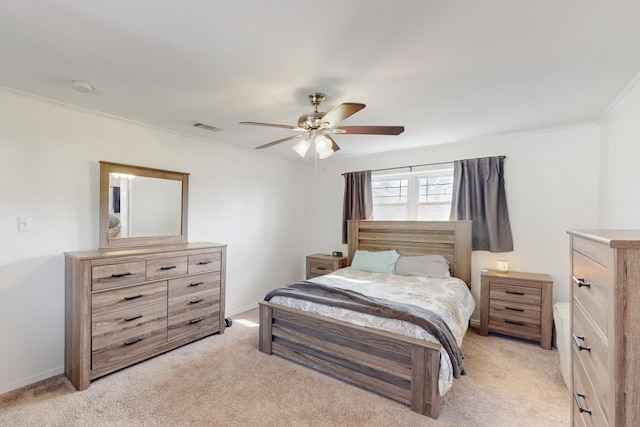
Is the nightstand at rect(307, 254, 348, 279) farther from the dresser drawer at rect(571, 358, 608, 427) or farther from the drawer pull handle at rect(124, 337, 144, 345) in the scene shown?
the dresser drawer at rect(571, 358, 608, 427)

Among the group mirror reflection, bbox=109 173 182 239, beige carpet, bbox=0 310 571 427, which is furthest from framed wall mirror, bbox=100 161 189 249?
beige carpet, bbox=0 310 571 427

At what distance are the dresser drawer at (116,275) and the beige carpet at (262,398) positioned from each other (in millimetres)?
795

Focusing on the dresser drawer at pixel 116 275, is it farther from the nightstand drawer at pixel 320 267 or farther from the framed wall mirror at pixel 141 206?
the nightstand drawer at pixel 320 267

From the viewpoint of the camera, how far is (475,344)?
312 centimetres

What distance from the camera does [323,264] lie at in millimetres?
4488

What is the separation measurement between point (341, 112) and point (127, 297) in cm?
247

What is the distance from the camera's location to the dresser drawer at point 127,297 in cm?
237

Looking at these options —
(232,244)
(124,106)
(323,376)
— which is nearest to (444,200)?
(323,376)

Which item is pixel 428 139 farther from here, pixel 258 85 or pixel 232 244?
pixel 232 244

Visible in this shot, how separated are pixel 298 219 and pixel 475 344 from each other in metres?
3.34

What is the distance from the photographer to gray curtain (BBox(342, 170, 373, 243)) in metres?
4.52

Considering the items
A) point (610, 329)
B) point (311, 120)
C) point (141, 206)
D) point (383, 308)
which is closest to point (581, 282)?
point (610, 329)

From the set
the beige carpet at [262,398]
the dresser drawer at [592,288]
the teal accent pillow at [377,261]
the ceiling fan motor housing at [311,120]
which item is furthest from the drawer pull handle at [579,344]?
the teal accent pillow at [377,261]

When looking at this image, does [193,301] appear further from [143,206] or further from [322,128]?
[322,128]
